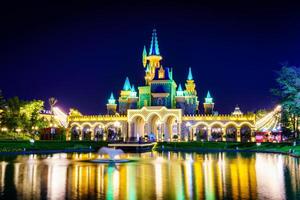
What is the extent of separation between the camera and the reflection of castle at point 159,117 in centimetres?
7500

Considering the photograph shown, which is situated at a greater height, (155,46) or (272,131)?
(155,46)

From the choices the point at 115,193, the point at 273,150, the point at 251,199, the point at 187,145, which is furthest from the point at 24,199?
the point at 187,145

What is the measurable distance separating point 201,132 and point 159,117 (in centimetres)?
952

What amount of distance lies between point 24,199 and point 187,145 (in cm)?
4377

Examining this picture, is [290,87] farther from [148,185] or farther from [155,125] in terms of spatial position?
[155,125]

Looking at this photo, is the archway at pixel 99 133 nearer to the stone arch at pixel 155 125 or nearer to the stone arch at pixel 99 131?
the stone arch at pixel 99 131

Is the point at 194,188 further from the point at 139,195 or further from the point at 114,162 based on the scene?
the point at 114,162

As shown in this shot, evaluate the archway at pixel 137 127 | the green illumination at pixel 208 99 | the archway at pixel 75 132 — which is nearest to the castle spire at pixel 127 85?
the archway at pixel 137 127

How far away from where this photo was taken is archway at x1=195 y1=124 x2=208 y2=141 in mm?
75312

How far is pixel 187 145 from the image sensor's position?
54.9m

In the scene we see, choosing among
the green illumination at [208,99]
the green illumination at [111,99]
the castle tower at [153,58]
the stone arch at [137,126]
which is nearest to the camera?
the stone arch at [137,126]

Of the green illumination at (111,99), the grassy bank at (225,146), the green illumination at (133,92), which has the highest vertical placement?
the green illumination at (133,92)

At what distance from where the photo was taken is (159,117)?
77.2 m

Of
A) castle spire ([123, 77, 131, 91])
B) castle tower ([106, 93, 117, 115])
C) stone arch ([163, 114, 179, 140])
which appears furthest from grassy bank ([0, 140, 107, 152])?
castle spire ([123, 77, 131, 91])
